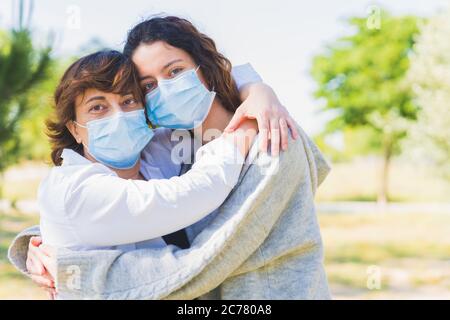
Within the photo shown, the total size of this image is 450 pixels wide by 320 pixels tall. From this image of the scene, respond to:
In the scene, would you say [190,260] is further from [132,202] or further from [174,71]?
[174,71]

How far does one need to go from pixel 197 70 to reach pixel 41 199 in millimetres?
522

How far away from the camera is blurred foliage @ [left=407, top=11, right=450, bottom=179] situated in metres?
10.8

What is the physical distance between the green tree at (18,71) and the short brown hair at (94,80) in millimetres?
4304

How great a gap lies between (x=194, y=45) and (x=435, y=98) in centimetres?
1016

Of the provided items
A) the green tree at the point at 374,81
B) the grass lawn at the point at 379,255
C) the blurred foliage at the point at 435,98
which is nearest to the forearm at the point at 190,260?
the grass lawn at the point at 379,255

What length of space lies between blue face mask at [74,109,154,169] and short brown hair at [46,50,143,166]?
6 centimetres

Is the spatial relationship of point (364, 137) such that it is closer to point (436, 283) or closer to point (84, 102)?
point (436, 283)

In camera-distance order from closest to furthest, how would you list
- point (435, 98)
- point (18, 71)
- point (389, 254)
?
point (18, 71) < point (389, 254) < point (435, 98)

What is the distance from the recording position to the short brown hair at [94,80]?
1.57 metres

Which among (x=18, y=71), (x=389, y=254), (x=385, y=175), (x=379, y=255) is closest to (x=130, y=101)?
(x=18, y=71)

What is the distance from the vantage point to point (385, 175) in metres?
16.4

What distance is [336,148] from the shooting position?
61.6 feet

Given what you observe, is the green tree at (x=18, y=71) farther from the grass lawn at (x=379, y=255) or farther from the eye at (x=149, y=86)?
the eye at (x=149, y=86)
